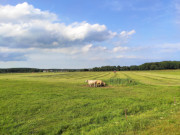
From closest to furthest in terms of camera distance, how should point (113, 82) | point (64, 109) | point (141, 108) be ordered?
1. point (64, 109)
2. point (141, 108)
3. point (113, 82)

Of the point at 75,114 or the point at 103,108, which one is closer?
the point at 75,114

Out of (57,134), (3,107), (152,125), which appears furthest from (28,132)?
(152,125)

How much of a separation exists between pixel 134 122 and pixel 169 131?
1.94 meters

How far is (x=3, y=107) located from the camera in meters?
11.6

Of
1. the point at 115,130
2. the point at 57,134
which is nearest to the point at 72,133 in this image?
the point at 57,134

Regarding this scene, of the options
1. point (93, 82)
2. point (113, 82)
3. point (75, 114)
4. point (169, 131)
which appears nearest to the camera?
point (169, 131)

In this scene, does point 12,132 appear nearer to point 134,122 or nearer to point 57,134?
point 57,134

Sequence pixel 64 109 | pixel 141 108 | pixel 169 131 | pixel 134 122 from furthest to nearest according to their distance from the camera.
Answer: pixel 141 108
pixel 64 109
pixel 134 122
pixel 169 131

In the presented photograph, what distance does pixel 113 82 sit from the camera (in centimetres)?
3086

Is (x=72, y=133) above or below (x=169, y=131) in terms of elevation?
below

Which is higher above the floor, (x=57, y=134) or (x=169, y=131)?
(x=169, y=131)

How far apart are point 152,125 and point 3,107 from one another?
11.9 m

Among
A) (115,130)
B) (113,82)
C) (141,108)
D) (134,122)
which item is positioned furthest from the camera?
(113,82)

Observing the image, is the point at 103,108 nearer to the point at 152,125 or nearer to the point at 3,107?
the point at 152,125
